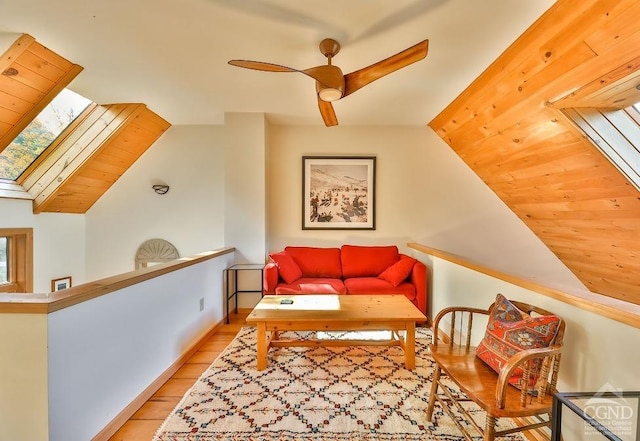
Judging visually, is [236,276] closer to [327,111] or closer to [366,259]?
[366,259]

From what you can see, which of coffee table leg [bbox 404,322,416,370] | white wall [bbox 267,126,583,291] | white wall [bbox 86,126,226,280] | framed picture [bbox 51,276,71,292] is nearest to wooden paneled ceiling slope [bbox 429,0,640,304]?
white wall [bbox 267,126,583,291]

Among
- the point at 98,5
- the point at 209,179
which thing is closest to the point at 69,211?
the point at 209,179

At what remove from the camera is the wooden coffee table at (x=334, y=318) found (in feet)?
7.23

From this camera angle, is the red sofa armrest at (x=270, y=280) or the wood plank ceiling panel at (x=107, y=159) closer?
the red sofa armrest at (x=270, y=280)

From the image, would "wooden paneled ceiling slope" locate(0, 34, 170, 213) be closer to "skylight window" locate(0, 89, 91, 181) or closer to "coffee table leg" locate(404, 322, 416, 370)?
"skylight window" locate(0, 89, 91, 181)

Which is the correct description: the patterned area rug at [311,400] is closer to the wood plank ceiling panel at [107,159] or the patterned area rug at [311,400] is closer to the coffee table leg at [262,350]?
the coffee table leg at [262,350]

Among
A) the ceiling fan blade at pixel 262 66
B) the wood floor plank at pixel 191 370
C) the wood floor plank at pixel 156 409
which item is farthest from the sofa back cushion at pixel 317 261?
the ceiling fan blade at pixel 262 66

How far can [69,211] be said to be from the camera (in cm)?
406

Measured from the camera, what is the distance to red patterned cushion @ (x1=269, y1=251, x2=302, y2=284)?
336 cm

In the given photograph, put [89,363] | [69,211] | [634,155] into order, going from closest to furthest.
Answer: [89,363], [634,155], [69,211]

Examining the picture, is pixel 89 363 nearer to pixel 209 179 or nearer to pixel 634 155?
pixel 209 179

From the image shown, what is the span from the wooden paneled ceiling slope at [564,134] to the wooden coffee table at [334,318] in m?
1.78

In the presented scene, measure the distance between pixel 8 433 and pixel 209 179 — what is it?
3.37m

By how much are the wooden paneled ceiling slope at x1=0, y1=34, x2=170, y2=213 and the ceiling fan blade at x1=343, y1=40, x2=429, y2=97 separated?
8.15 feet
